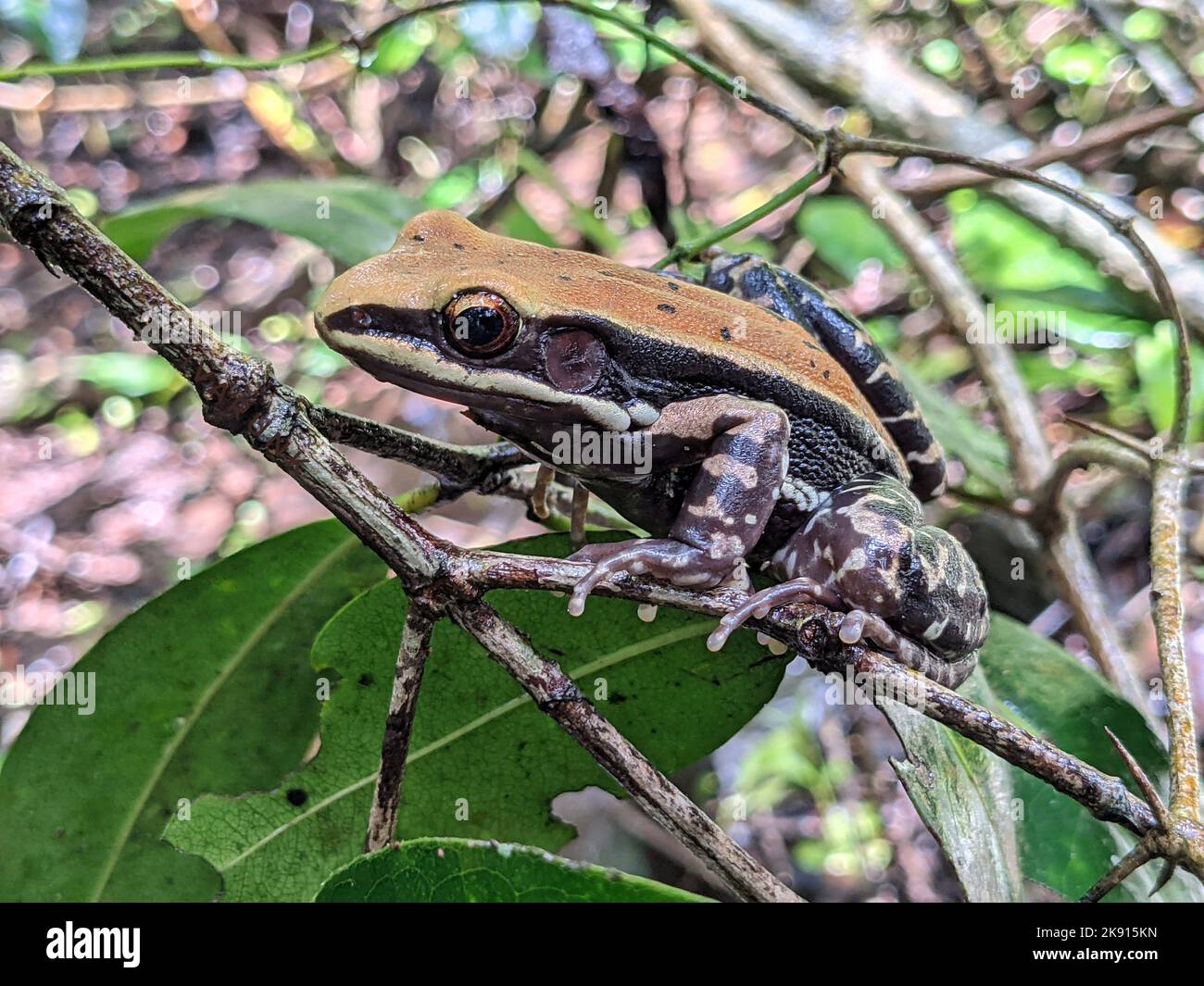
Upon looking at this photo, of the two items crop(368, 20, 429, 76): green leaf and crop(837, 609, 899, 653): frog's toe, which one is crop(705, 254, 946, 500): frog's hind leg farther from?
crop(368, 20, 429, 76): green leaf

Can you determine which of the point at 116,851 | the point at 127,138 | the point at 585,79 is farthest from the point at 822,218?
the point at 127,138

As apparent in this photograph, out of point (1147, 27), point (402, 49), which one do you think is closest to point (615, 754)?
point (1147, 27)

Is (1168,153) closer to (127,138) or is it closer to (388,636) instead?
(388,636)

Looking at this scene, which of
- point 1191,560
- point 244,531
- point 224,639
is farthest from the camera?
point 244,531

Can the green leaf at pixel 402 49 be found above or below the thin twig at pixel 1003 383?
above

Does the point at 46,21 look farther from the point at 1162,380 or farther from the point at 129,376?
the point at 1162,380

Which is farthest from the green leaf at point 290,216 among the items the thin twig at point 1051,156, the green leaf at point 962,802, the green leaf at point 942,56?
the green leaf at point 942,56

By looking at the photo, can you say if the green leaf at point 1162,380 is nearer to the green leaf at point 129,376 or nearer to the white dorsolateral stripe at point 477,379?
the white dorsolateral stripe at point 477,379
